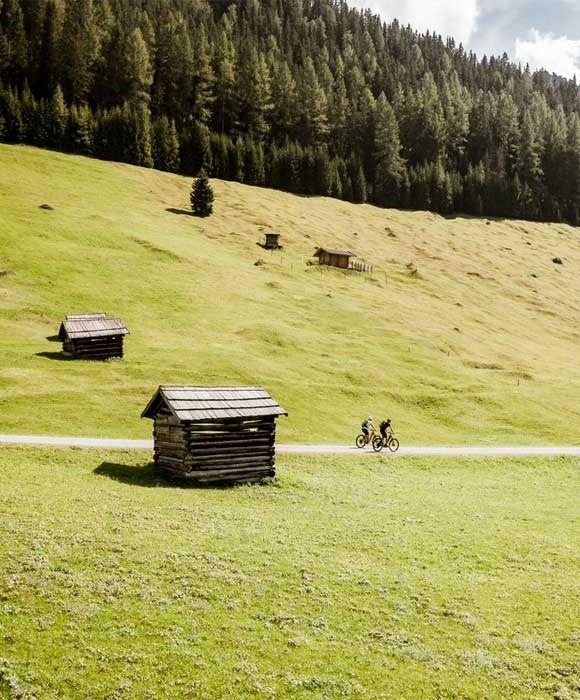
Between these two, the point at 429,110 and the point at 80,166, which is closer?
the point at 80,166

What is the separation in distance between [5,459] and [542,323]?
8135 cm

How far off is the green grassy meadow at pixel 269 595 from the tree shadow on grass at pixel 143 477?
193 millimetres

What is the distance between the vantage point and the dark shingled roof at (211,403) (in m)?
28.6

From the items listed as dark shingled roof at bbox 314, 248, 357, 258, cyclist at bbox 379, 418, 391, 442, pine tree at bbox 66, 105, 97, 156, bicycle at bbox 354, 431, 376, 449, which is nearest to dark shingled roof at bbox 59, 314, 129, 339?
bicycle at bbox 354, 431, 376, 449

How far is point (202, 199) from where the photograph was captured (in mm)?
103938

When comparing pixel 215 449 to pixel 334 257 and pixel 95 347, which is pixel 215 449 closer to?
pixel 95 347

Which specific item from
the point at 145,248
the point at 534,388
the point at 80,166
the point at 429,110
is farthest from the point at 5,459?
the point at 429,110

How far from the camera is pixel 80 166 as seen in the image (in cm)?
11238

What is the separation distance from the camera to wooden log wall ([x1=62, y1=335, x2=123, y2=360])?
49.2 m

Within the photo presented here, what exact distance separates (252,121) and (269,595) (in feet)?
479

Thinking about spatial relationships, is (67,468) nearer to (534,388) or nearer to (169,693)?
(169,693)

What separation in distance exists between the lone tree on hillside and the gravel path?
72842 mm

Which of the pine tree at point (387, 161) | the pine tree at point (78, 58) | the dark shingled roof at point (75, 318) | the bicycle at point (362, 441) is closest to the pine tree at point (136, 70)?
the pine tree at point (78, 58)

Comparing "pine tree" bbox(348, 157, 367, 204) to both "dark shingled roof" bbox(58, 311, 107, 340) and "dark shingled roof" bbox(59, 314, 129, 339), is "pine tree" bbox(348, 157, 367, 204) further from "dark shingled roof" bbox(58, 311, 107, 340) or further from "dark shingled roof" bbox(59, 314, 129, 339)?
"dark shingled roof" bbox(59, 314, 129, 339)
